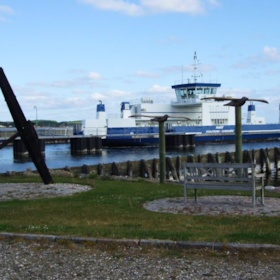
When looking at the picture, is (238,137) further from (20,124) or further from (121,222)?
(121,222)

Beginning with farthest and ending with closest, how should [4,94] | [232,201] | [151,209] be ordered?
1. [4,94]
2. [232,201]
3. [151,209]

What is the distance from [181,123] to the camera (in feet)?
215

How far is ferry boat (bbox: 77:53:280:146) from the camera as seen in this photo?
5666cm

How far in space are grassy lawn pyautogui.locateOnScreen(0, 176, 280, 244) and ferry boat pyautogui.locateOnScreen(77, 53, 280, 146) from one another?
4631cm

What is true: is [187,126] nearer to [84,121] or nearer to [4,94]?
[84,121]

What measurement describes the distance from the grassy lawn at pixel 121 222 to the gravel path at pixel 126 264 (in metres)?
0.49

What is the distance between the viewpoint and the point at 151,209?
27.2ft

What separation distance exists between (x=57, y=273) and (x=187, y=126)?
5750 centimetres

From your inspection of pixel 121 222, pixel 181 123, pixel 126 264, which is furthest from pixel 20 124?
pixel 181 123

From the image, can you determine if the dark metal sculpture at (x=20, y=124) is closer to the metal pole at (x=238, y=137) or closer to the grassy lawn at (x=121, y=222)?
the grassy lawn at (x=121, y=222)

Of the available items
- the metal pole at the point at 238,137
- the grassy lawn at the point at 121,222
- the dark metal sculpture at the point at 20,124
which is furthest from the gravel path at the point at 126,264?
the metal pole at the point at 238,137

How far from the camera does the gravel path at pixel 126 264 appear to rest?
4.35m

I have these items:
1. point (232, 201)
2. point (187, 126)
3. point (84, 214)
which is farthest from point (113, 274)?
point (187, 126)

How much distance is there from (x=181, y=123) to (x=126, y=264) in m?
61.2
